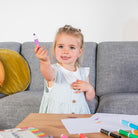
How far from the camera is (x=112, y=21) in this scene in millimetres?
2346

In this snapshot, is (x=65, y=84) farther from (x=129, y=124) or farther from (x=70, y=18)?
(x=70, y=18)

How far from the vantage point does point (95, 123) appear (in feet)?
2.33

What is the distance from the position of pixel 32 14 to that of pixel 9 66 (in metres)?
0.85

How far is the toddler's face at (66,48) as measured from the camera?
45.9 inches

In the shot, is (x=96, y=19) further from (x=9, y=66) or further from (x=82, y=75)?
(x=82, y=75)

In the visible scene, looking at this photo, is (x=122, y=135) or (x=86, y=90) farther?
(x=86, y=90)

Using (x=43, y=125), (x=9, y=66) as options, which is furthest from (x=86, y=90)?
(x=9, y=66)

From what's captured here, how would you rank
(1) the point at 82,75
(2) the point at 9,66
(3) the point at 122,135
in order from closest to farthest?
(3) the point at 122,135
(1) the point at 82,75
(2) the point at 9,66

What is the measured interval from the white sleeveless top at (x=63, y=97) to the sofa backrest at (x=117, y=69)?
62 cm

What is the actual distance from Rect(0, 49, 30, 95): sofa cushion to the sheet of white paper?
117cm

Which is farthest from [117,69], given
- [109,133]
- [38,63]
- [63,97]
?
[109,133]

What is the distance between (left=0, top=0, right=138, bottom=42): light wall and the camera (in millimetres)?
2336

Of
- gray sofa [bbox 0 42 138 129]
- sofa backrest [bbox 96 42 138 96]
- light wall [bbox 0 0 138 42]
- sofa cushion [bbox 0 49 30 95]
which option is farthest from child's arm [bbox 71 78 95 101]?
light wall [bbox 0 0 138 42]

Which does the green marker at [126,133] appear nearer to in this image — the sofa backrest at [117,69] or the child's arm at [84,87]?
the child's arm at [84,87]
